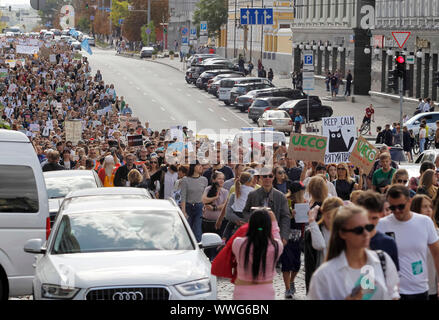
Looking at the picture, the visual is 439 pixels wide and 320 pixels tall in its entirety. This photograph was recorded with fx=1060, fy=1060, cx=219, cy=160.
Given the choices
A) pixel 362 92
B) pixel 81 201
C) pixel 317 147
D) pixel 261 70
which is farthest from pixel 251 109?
pixel 81 201

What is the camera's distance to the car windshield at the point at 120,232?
10.1 m

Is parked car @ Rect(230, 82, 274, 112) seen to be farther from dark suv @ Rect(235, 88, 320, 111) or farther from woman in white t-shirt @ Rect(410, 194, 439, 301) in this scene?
woman in white t-shirt @ Rect(410, 194, 439, 301)

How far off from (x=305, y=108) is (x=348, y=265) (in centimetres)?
4402

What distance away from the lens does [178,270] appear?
948 centimetres

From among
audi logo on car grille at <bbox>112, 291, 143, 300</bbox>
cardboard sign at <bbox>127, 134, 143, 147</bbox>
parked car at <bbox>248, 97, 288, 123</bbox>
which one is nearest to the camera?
audi logo on car grille at <bbox>112, 291, 143, 300</bbox>

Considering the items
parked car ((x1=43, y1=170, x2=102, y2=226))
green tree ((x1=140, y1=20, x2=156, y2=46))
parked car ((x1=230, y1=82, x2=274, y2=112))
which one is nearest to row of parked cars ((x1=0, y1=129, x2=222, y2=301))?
parked car ((x1=43, y1=170, x2=102, y2=226))

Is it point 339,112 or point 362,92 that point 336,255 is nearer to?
point 339,112

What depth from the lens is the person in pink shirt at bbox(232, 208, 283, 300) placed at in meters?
8.41

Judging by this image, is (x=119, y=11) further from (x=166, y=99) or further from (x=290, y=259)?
(x=290, y=259)

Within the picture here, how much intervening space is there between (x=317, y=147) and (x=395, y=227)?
9908mm

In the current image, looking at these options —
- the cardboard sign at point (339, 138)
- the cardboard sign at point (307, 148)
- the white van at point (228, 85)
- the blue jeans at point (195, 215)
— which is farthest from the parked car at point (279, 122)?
the blue jeans at point (195, 215)

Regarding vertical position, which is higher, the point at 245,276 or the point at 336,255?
the point at 336,255

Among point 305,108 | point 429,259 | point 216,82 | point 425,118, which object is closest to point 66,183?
point 429,259

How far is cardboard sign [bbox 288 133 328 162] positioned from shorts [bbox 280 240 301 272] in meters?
5.24
